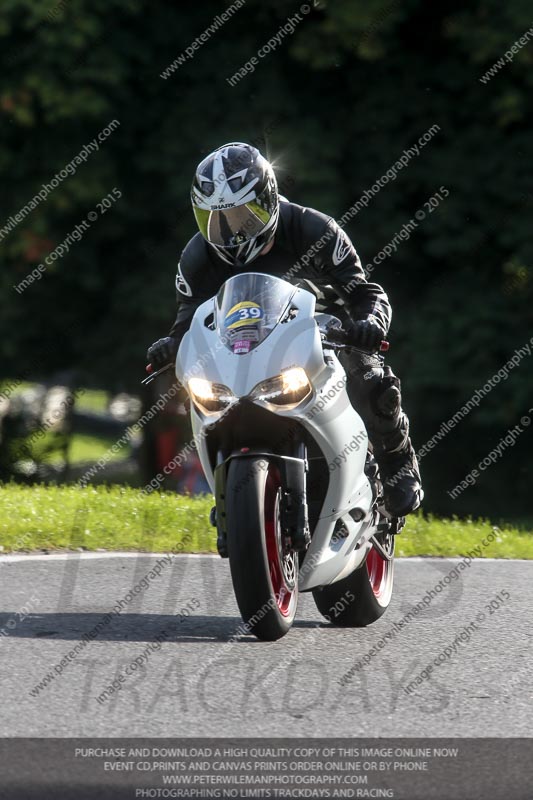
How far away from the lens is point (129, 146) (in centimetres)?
1738

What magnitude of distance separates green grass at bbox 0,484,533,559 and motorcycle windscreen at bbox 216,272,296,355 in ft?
9.10

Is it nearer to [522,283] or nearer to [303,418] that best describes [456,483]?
[522,283]

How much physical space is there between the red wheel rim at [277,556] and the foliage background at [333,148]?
10902mm

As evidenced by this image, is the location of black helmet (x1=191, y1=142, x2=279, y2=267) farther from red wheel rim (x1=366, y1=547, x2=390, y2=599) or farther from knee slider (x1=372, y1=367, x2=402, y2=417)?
red wheel rim (x1=366, y1=547, x2=390, y2=599)

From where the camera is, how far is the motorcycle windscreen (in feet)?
16.8

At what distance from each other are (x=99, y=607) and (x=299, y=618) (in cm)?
90

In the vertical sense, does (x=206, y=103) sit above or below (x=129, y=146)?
above

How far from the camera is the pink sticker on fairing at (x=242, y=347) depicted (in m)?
5.08

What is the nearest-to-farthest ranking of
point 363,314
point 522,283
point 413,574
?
point 363,314
point 413,574
point 522,283

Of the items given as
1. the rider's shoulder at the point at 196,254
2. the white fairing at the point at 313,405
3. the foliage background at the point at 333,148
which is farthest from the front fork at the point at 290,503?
the foliage background at the point at 333,148

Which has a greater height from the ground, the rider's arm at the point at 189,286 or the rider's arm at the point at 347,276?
the rider's arm at the point at 347,276

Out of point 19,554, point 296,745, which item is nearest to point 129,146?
point 19,554

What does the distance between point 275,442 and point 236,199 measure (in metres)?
1.01

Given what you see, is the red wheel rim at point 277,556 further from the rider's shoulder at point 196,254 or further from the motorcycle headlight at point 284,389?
the rider's shoulder at point 196,254
